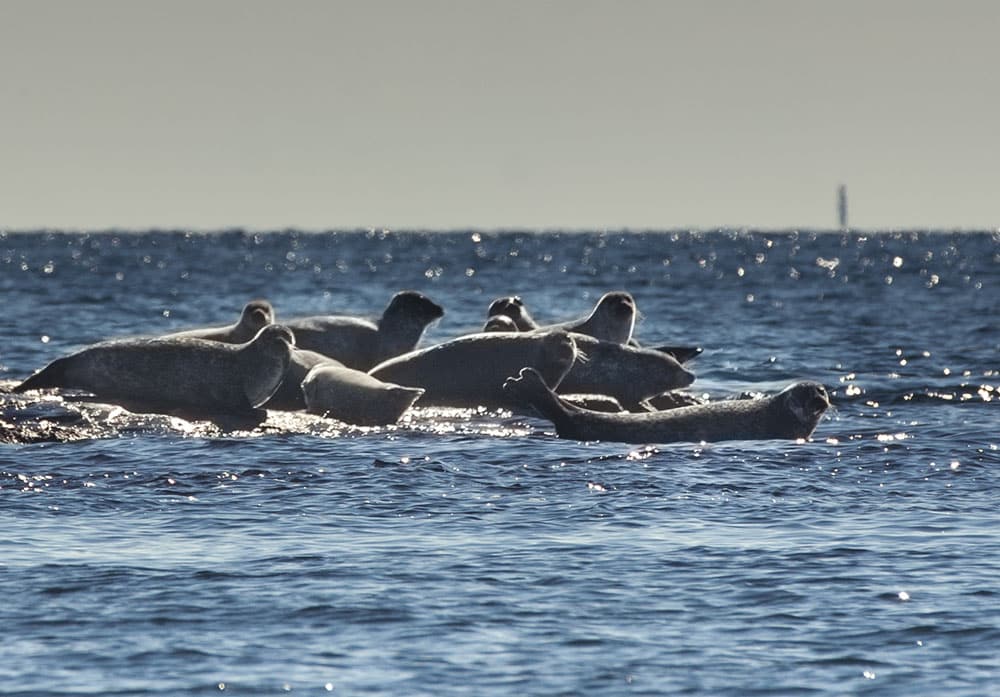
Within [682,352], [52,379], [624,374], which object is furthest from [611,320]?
[52,379]

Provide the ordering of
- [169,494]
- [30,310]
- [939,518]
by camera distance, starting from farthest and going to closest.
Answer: [30,310], [169,494], [939,518]

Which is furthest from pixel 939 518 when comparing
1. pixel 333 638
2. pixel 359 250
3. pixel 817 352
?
pixel 359 250

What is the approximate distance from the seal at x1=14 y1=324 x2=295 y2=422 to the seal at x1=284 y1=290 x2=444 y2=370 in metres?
2.61

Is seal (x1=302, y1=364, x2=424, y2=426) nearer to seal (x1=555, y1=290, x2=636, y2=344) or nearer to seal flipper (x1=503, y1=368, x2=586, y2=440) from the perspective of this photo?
seal flipper (x1=503, y1=368, x2=586, y2=440)

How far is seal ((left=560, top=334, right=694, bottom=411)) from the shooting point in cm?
2036

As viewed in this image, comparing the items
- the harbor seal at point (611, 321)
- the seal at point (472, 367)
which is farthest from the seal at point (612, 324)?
the seal at point (472, 367)

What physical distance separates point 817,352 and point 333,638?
2459 centimetres

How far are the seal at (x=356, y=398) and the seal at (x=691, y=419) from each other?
5.18ft

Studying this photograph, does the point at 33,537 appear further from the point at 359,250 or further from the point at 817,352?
the point at 359,250

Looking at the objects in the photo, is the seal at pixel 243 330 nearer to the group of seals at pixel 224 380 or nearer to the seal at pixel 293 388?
the group of seals at pixel 224 380

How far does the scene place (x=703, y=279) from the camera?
252ft

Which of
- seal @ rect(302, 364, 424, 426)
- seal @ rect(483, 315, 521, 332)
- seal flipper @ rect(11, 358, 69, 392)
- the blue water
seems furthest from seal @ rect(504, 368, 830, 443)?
seal flipper @ rect(11, 358, 69, 392)

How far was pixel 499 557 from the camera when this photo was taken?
11.9m

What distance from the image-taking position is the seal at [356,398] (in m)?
18.9
